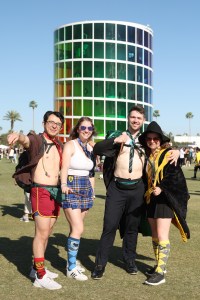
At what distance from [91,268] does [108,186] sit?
123cm

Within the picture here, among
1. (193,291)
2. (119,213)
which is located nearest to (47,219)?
(119,213)

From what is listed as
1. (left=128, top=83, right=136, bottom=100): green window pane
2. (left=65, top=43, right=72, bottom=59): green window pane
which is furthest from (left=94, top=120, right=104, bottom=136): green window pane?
(left=65, top=43, right=72, bottom=59): green window pane

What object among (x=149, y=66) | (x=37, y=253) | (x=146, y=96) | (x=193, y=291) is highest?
(x=149, y=66)

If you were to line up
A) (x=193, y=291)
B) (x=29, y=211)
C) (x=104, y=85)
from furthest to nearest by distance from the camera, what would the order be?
(x=104, y=85)
(x=29, y=211)
(x=193, y=291)

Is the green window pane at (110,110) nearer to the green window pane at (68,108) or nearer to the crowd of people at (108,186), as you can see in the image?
the green window pane at (68,108)

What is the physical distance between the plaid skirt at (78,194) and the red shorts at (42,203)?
21 cm

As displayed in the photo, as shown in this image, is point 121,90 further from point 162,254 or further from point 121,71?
point 162,254

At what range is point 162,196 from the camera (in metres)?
5.38

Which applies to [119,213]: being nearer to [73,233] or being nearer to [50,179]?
→ [73,233]

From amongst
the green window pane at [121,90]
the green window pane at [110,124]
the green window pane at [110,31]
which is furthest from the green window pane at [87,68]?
the green window pane at [110,124]

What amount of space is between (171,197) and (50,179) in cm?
154

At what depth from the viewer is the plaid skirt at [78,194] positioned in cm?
529

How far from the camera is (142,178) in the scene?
5711 millimetres

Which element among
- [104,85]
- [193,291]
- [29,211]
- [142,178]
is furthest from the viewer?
[104,85]
